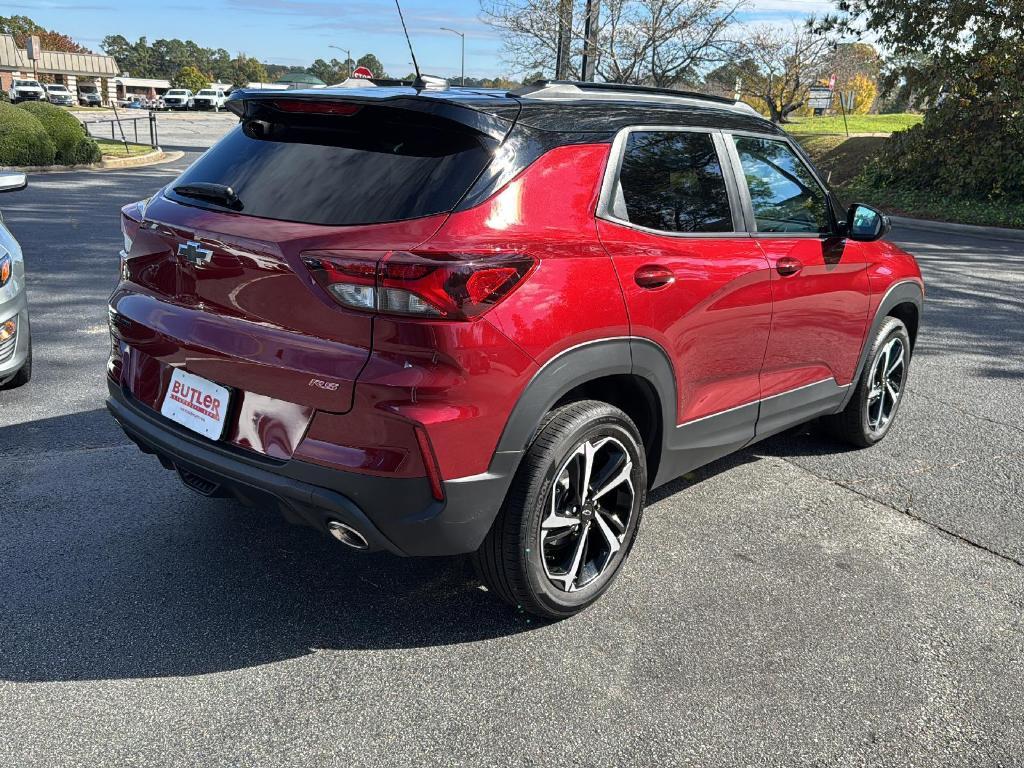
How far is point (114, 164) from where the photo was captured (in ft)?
77.4

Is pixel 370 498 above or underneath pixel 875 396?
above

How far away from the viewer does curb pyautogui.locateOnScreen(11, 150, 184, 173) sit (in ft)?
68.9

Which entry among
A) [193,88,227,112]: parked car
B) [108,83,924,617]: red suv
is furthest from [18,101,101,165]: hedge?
[193,88,227,112]: parked car

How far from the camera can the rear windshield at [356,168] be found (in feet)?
9.14

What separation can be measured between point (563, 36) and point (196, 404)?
19990 mm

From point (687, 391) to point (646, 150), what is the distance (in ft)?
2.97

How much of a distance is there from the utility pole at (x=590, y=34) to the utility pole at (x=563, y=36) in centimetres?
49

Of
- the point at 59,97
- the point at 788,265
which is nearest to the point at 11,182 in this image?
the point at 788,265

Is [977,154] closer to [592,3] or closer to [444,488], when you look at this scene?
[592,3]

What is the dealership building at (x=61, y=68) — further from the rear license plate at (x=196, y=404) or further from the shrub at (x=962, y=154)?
the rear license plate at (x=196, y=404)

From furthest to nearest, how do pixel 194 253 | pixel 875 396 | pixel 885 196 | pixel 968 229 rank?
1. pixel 885 196
2. pixel 968 229
3. pixel 875 396
4. pixel 194 253

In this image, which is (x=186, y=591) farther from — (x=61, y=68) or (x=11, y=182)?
(x=61, y=68)

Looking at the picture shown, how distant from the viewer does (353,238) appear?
270cm

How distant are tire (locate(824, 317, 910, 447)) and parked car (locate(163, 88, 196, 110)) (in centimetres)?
8314
